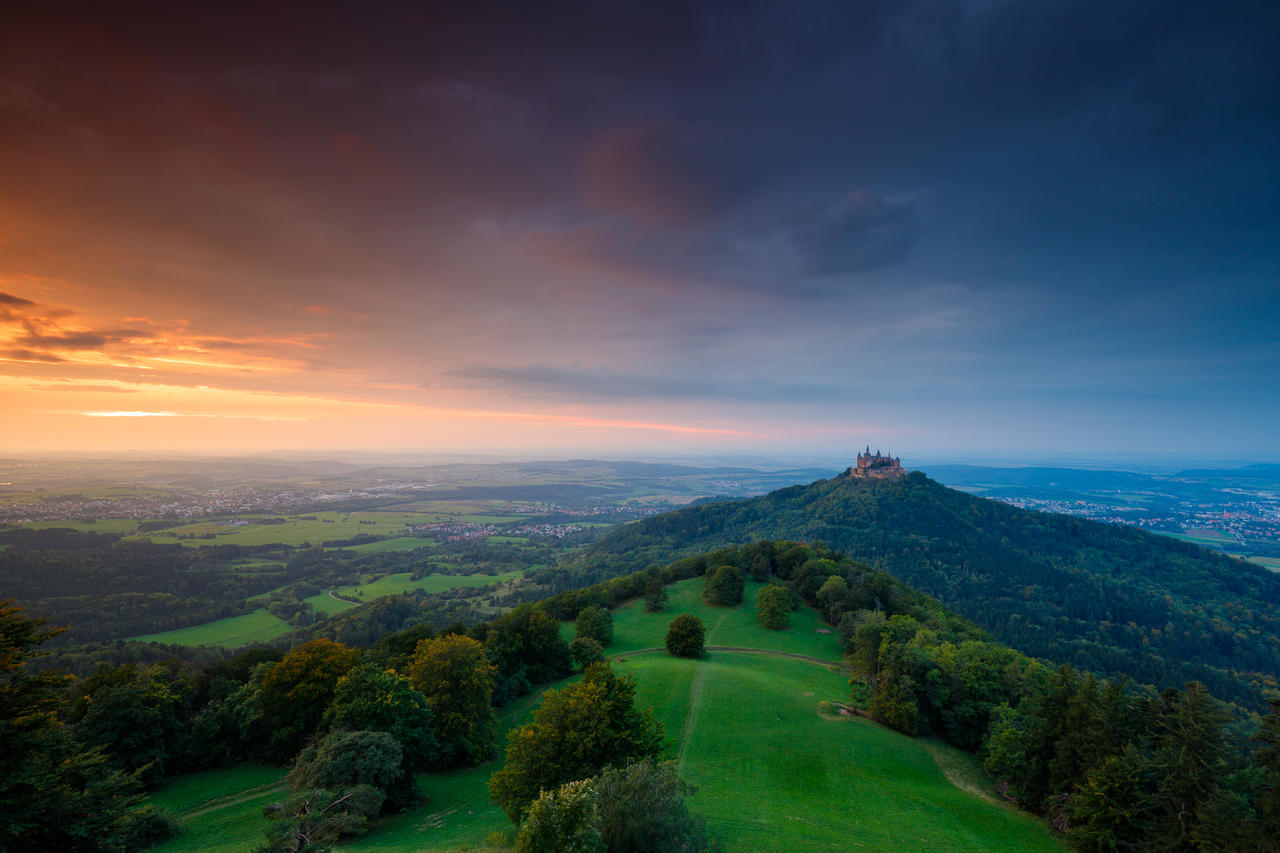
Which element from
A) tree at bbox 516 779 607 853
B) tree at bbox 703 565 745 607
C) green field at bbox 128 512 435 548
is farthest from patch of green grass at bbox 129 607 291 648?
tree at bbox 516 779 607 853

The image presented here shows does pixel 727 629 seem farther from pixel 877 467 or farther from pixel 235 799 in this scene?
pixel 877 467

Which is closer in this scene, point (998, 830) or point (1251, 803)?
point (1251, 803)

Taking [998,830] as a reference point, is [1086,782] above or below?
above

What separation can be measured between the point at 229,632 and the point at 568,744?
3957 inches

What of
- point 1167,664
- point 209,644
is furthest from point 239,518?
point 1167,664

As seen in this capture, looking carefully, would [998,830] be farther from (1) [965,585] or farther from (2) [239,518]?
(2) [239,518]

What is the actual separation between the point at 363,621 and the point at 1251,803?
334 ft

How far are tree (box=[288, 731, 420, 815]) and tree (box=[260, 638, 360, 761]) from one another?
7.17 metres

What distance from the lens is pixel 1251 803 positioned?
2323 cm

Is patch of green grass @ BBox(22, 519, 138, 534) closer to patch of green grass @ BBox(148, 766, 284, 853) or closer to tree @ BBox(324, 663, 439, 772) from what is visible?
patch of green grass @ BBox(148, 766, 284, 853)

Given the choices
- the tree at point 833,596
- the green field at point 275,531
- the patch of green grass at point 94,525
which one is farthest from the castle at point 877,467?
the patch of green grass at point 94,525

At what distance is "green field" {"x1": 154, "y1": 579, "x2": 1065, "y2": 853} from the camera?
79.2 feet

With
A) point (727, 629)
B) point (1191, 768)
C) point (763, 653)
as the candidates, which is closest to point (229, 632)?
point (727, 629)

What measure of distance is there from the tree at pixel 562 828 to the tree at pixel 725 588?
60.4m
